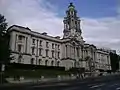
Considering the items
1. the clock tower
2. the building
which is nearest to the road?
the building

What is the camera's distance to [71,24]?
9562 cm

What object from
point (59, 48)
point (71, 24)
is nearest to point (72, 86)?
point (59, 48)

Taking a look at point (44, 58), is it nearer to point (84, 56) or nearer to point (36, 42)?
point (36, 42)

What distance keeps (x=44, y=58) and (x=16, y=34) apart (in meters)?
17.4

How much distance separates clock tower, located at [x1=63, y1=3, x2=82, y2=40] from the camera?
94.5 metres

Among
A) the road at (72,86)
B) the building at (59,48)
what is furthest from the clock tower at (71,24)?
the road at (72,86)

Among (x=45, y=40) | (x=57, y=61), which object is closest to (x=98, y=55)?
(x=57, y=61)

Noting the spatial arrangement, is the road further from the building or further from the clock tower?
the clock tower

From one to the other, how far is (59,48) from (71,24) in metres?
18.8

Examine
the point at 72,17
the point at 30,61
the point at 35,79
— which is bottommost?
the point at 35,79

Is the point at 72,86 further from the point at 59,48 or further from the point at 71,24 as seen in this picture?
the point at 71,24

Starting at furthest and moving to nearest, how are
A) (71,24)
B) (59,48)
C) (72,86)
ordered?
1. (71,24)
2. (59,48)
3. (72,86)

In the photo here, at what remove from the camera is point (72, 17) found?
320 ft

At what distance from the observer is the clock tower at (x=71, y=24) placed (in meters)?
94.5
